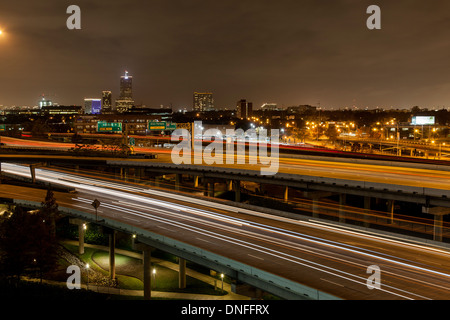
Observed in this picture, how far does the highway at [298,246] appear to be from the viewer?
562 inches

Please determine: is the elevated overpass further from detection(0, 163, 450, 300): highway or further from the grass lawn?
the grass lawn

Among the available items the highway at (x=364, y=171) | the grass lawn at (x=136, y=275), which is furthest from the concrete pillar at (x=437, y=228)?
the grass lawn at (x=136, y=275)

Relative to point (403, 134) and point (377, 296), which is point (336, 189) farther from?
point (403, 134)

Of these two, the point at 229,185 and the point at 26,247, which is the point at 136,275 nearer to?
the point at 26,247

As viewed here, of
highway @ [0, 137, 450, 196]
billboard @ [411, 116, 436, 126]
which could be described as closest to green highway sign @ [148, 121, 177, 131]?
highway @ [0, 137, 450, 196]

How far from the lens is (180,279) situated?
25.2m

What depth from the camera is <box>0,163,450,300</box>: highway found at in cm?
1427

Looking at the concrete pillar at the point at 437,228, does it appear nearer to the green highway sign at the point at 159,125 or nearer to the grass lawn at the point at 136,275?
the grass lawn at the point at 136,275

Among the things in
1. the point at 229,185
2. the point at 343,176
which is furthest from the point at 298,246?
the point at 229,185

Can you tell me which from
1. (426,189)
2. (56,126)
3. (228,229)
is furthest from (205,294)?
(56,126)

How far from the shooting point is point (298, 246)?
61.9ft

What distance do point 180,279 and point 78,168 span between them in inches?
1329

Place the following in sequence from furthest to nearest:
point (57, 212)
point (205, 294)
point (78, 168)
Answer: point (78, 168), point (57, 212), point (205, 294)
